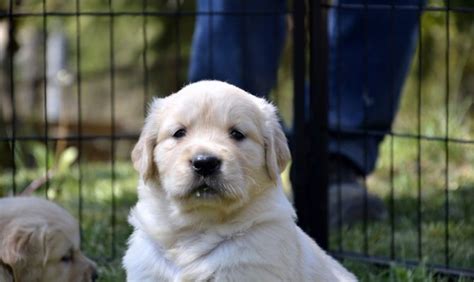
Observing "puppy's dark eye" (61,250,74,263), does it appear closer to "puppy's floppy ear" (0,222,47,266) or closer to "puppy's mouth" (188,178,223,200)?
"puppy's floppy ear" (0,222,47,266)

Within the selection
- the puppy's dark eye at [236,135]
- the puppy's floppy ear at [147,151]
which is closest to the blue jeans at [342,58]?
the puppy's floppy ear at [147,151]

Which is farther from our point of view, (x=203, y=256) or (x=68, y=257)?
(x=68, y=257)

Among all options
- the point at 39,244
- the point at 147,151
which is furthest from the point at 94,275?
the point at 147,151

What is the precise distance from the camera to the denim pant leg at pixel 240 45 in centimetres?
622

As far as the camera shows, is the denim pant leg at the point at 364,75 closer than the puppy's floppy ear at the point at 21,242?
No

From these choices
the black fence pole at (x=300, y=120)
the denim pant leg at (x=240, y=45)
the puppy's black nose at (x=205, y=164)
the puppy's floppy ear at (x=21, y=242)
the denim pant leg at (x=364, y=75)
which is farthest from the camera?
the denim pant leg at (x=240, y=45)

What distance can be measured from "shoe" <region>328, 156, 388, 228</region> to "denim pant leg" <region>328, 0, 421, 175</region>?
0.35 ft

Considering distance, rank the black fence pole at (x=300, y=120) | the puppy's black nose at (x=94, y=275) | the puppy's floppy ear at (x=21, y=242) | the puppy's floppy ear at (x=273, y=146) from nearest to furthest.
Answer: the puppy's floppy ear at (x=273, y=146)
the puppy's floppy ear at (x=21, y=242)
the puppy's black nose at (x=94, y=275)
the black fence pole at (x=300, y=120)

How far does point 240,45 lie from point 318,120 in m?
0.97

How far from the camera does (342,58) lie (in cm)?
642

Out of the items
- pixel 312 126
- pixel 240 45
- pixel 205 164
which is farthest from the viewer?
pixel 240 45

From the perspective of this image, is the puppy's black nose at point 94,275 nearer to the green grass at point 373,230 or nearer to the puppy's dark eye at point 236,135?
the green grass at point 373,230

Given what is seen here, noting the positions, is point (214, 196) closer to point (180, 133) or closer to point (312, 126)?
point (180, 133)

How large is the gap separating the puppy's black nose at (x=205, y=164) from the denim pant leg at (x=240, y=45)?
240 centimetres
